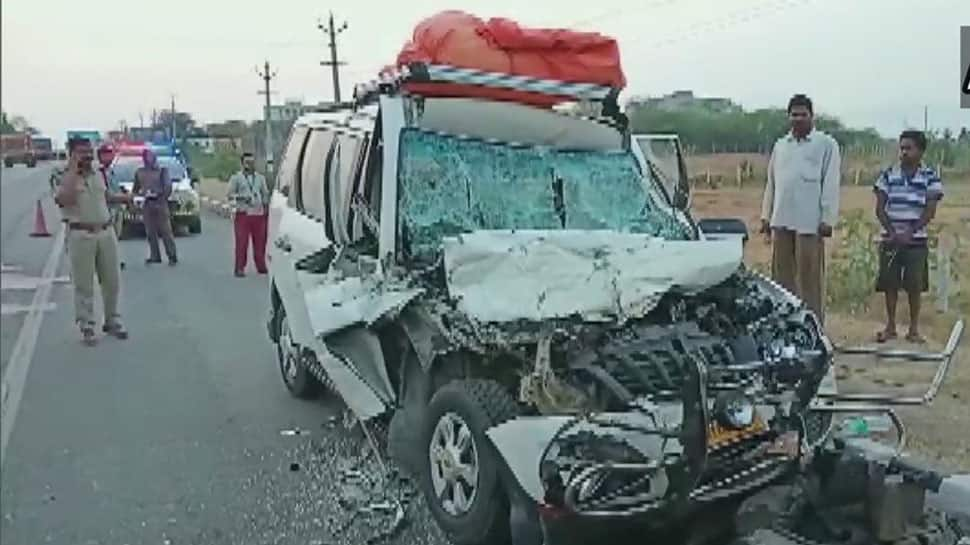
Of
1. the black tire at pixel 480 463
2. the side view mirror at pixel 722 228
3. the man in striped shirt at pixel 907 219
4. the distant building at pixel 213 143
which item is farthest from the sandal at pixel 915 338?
the distant building at pixel 213 143

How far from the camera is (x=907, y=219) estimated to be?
8.52 m

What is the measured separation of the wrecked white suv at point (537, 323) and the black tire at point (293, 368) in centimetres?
40

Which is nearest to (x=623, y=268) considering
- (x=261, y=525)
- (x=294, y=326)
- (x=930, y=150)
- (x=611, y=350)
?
(x=611, y=350)

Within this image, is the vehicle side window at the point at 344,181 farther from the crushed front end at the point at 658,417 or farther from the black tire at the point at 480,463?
the crushed front end at the point at 658,417

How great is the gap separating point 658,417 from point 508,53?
277 centimetres

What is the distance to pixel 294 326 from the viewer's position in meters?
6.80

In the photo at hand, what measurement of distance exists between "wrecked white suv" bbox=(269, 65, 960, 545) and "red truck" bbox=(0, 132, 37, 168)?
260cm

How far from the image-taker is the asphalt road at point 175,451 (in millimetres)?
5035

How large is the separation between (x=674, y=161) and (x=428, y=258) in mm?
1967

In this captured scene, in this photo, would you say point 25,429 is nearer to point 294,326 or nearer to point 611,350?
point 294,326

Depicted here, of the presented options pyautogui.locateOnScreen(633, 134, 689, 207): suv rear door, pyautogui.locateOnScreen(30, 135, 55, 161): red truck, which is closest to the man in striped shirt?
pyautogui.locateOnScreen(633, 134, 689, 207): suv rear door

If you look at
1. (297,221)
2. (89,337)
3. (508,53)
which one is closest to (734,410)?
(508,53)

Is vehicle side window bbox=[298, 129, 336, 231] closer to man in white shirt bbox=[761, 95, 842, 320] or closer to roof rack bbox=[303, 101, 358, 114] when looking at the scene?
roof rack bbox=[303, 101, 358, 114]

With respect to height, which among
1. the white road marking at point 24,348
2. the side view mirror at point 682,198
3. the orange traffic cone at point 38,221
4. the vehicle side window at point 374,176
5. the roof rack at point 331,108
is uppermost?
the roof rack at point 331,108
